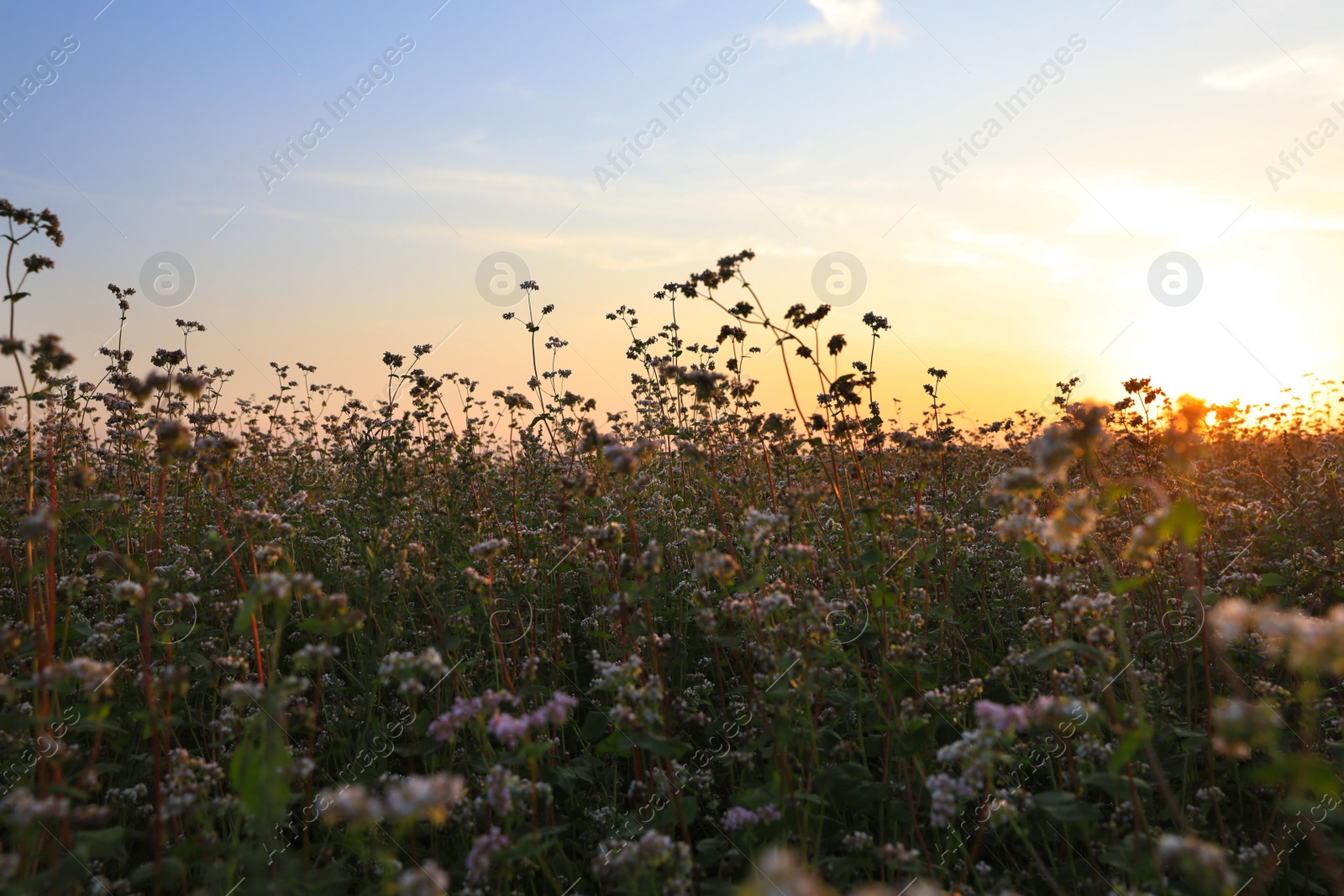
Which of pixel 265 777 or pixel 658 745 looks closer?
pixel 265 777

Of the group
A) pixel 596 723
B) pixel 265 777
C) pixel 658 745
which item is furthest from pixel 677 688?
pixel 265 777

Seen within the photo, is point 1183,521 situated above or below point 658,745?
above

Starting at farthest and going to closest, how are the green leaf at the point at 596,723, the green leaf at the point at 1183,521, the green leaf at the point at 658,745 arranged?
the green leaf at the point at 596,723 < the green leaf at the point at 658,745 < the green leaf at the point at 1183,521

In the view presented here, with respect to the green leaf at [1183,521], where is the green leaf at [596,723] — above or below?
below

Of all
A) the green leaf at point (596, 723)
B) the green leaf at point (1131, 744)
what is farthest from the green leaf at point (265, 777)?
the green leaf at point (1131, 744)

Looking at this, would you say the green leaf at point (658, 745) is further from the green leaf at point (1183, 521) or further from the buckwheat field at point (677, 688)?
the green leaf at point (1183, 521)

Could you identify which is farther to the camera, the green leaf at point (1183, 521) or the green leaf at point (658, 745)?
the green leaf at point (658, 745)

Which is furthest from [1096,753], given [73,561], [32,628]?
[73,561]

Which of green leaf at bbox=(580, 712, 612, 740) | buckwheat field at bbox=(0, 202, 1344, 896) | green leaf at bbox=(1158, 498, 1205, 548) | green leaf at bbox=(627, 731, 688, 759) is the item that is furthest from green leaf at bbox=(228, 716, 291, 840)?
green leaf at bbox=(1158, 498, 1205, 548)

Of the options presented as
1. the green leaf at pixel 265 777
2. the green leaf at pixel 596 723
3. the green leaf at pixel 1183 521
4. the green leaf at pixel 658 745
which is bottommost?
the green leaf at pixel 596 723

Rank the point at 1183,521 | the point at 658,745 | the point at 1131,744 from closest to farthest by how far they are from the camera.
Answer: the point at 1183,521
the point at 1131,744
the point at 658,745

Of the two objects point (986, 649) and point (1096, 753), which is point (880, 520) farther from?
point (1096, 753)

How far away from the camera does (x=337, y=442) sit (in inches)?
395

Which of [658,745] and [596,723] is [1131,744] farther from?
[596,723]
